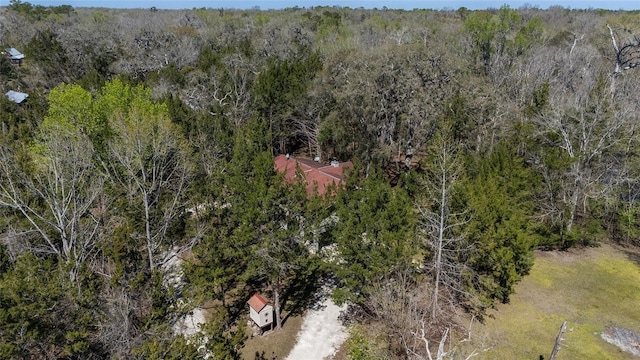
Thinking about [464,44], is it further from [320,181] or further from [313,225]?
[313,225]

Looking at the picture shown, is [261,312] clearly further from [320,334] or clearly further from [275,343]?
[320,334]

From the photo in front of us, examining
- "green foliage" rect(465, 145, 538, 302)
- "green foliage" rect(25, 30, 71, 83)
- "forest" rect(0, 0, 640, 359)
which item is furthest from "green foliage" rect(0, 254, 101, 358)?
"green foliage" rect(25, 30, 71, 83)

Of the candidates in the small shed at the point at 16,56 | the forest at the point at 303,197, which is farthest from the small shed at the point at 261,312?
the small shed at the point at 16,56

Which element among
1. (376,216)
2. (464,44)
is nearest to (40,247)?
(376,216)

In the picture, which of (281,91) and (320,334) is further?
(281,91)

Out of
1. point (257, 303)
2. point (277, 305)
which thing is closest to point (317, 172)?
point (277, 305)

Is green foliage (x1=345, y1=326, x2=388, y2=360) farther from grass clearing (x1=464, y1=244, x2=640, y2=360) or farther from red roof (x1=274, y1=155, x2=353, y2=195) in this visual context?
red roof (x1=274, y1=155, x2=353, y2=195)
